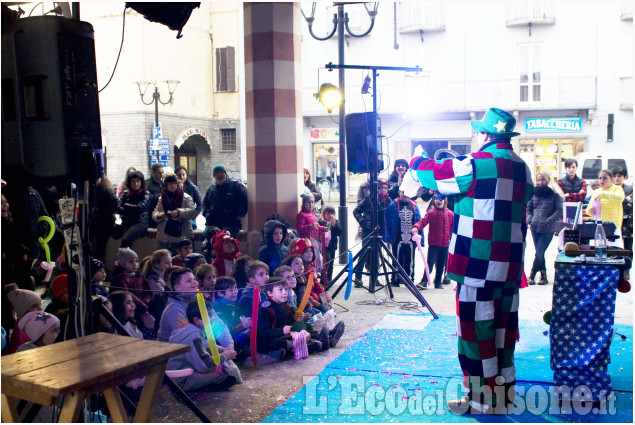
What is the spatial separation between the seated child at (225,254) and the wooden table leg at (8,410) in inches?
142

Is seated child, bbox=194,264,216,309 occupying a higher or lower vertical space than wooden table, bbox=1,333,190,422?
lower

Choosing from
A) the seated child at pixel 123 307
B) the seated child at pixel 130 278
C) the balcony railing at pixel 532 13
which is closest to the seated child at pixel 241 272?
the seated child at pixel 130 278

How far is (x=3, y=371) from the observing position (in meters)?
2.52

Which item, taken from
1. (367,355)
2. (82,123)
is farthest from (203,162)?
(82,123)

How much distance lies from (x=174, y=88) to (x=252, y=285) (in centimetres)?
1510

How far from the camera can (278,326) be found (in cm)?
524

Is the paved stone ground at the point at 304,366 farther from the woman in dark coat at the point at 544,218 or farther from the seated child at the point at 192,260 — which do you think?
the seated child at the point at 192,260

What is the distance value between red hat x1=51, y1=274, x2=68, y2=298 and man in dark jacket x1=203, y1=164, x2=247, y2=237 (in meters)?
3.64

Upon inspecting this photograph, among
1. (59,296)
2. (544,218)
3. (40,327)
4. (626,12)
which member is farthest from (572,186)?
(626,12)

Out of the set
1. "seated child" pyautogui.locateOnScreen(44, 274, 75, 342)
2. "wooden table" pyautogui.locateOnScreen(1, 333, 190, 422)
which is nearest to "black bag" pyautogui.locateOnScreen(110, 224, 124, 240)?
"seated child" pyautogui.locateOnScreen(44, 274, 75, 342)

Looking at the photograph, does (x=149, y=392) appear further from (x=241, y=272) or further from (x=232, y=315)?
(x=241, y=272)

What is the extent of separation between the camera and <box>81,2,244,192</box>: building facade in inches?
797

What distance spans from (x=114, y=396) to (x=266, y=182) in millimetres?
4996

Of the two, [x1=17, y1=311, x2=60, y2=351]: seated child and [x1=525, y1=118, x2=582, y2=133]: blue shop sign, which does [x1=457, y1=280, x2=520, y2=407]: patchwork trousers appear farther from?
[x1=525, y1=118, x2=582, y2=133]: blue shop sign
